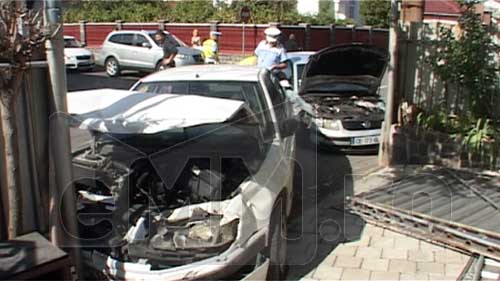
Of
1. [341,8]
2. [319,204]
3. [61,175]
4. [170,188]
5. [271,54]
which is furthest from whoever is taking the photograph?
[341,8]

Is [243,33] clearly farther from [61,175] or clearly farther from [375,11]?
[61,175]

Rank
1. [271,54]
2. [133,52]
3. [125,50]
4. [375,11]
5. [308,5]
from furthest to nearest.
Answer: [308,5] < [375,11] < [125,50] < [133,52] < [271,54]

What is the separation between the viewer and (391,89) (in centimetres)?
796

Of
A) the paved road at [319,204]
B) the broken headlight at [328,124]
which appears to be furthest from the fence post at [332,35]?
the paved road at [319,204]

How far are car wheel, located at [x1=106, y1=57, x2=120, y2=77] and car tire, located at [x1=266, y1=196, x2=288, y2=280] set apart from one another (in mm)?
17089

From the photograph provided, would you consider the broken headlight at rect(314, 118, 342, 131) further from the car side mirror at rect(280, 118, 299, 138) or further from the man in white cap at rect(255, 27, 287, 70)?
the car side mirror at rect(280, 118, 299, 138)

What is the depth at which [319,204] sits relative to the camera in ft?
21.1

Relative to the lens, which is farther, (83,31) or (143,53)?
(83,31)

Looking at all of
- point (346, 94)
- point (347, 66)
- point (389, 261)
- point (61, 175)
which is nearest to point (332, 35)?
point (347, 66)

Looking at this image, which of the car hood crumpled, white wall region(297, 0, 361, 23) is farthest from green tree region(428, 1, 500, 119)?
white wall region(297, 0, 361, 23)

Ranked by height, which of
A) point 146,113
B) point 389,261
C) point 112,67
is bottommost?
point 389,261

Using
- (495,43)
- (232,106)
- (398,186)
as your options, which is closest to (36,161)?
(232,106)

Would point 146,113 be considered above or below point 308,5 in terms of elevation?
below

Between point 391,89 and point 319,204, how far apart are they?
8.10 ft
